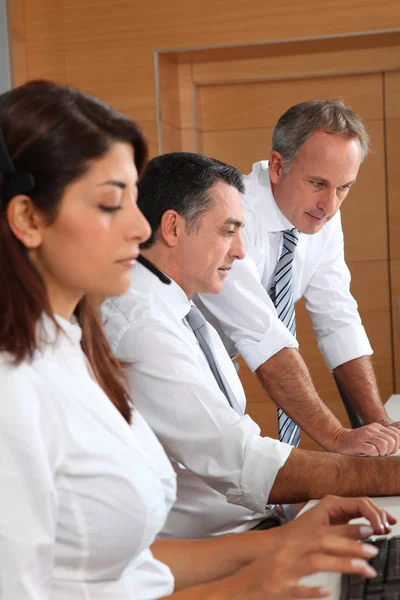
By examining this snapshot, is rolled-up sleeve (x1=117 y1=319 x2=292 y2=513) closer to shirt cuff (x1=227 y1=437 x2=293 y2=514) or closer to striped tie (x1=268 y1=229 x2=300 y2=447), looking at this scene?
shirt cuff (x1=227 y1=437 x2=293 y2=514)

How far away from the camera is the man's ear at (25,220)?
966 mm

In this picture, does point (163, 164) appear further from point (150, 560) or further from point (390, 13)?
point (390, 13)

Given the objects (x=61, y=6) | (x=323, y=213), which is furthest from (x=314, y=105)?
(x=61, y=6)

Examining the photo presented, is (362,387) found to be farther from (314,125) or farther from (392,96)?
(392,96)

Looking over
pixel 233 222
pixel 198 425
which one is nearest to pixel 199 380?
pixel 198 425

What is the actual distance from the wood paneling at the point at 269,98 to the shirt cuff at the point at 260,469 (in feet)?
9.28

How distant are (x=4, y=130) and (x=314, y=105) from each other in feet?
5.13

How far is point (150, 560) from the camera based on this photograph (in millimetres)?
1130

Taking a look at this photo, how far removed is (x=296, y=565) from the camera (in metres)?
0.98

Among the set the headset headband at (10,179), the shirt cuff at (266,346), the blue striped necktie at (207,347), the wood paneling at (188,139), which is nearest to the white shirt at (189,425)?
the blue striped necktie at (207,347)

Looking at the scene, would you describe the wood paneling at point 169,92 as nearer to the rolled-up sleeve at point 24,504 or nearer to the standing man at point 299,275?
the standing man at point 299,275

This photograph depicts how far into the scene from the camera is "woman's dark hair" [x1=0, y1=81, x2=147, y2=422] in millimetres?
958

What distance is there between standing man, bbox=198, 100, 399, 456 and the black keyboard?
0.77 m

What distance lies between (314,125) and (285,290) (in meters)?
0.49
